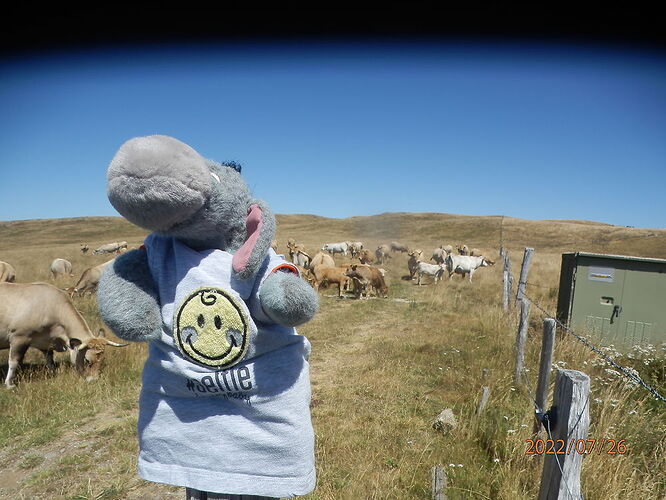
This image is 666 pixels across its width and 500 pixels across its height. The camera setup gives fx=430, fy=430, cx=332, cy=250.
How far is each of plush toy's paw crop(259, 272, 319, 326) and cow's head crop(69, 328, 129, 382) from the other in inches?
204

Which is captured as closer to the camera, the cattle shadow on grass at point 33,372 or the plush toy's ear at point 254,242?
the plush toy's ear at point 254,242

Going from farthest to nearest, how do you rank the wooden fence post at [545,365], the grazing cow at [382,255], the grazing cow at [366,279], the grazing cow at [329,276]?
the grazing cow at [382,255] → the grazing cow at [329,276] → the grazing cow at [366,279] → the wooden fence post at [545,365]

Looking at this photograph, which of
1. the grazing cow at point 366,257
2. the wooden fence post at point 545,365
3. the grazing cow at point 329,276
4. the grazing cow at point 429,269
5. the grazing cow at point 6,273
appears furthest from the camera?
the grazing cow at point 366,257

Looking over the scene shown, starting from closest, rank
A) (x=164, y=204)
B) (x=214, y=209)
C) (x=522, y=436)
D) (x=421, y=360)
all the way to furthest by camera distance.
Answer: (x=164, y=204)
(x=214, y=209)
(x=522, y=436)
(x=421, y=360)

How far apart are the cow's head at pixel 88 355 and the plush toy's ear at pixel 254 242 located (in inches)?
201

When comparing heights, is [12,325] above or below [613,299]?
below

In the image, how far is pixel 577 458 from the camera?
1.84 metres

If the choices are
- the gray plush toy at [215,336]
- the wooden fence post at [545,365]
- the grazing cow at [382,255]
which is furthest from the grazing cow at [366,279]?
the gray plush toy at [215,336]

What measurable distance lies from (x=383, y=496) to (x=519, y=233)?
192 feet

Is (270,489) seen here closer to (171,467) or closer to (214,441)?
(214,441)

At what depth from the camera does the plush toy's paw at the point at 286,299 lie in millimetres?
1657

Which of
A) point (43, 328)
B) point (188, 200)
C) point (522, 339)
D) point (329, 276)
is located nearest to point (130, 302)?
point (188, 200)

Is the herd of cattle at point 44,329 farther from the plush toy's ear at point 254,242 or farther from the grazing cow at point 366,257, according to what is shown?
the grazing cow at point 366,257

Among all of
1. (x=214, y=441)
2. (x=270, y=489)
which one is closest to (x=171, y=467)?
(x=214, y=441)
